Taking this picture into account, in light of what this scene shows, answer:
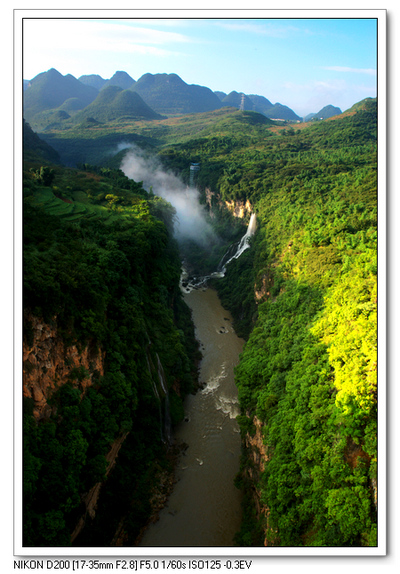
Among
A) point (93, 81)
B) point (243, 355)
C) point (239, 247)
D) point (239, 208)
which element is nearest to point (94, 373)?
point (243, 355)

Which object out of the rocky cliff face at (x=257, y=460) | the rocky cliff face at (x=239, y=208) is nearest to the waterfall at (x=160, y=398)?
the rocky cliff face at (x=257, y=460)

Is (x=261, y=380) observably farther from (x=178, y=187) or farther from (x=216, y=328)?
(x=178, y=187)

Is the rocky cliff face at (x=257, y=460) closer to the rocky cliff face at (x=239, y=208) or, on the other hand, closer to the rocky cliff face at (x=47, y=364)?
the rocky cliff face at (x=47, y=364)

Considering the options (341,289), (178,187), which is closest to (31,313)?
(341,289)

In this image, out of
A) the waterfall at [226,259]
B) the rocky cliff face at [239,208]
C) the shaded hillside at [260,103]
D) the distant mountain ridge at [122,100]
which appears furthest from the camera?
the shaded hillside at [260,103]

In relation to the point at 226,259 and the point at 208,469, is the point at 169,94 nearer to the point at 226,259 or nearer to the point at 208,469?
the point at 226,259
